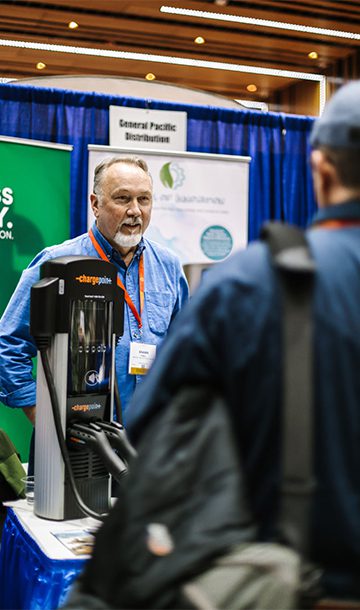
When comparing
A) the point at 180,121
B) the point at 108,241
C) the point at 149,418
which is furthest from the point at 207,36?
the point at 149,418

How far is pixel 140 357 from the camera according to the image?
2840mm

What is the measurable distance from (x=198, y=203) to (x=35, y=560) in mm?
4042

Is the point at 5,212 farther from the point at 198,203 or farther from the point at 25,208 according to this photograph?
the point at 198,203

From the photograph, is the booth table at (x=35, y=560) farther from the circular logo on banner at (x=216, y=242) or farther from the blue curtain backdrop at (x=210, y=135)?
the blue curtain backdrop at (x=210, y=135)

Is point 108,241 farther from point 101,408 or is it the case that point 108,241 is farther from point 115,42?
point 115,42

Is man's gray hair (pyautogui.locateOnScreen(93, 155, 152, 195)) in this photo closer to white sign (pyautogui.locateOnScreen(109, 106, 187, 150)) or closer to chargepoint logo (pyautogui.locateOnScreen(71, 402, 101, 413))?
chargepoint logo (pyautogui.locateOnScreen(71, 402, 101, 413))

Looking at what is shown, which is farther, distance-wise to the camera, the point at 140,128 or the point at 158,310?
the point at 140,128

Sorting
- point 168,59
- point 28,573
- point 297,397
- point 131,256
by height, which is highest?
point 168,59

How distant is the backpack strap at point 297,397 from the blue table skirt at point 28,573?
Result: 97 cm

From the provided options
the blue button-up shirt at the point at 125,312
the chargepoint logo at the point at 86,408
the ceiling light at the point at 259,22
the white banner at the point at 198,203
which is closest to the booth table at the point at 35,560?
the chargepoint logo at the point at 86,408

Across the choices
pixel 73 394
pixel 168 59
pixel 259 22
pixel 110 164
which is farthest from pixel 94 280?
pixel 168 59

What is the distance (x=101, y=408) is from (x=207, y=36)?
6.47 meters

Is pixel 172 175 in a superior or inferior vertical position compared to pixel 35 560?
superior

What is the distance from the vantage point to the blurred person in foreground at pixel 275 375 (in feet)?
3.40
